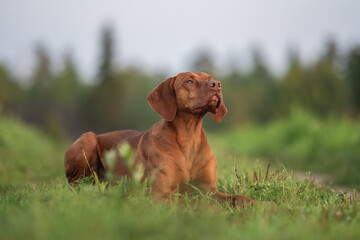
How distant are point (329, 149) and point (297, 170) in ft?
5.23

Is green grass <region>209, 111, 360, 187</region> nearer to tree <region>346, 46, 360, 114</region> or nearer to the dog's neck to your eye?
the dog's neck

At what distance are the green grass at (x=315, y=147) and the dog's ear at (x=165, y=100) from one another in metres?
2.57

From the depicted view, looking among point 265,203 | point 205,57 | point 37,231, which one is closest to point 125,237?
point 37,231

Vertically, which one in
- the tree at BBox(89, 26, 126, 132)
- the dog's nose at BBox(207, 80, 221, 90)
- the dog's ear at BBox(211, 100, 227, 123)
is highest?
the dog's nose at BBox(207, 80, 221, 90)

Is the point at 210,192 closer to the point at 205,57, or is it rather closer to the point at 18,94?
the point at 205,57

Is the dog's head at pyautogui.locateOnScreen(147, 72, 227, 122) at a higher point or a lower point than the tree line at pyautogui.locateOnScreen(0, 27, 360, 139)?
higher

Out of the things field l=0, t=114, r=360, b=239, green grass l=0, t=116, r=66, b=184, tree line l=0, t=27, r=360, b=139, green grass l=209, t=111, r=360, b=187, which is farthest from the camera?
tree line l=0, t=27, r=360, b=139

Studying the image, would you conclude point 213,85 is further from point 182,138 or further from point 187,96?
point 182,138

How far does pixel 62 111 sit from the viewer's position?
4034 cm

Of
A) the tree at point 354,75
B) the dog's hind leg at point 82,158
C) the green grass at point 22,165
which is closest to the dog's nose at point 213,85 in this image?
the dog's hind leg at point 82,158

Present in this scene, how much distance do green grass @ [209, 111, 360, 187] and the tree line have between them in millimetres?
1971

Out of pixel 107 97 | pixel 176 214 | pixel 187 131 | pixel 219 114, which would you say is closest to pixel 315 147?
pixel 219 114

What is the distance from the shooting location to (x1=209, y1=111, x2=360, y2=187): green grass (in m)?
7.43

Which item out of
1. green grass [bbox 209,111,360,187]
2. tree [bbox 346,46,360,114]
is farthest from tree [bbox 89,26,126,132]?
green grass [bbox 209,111,360,187]
